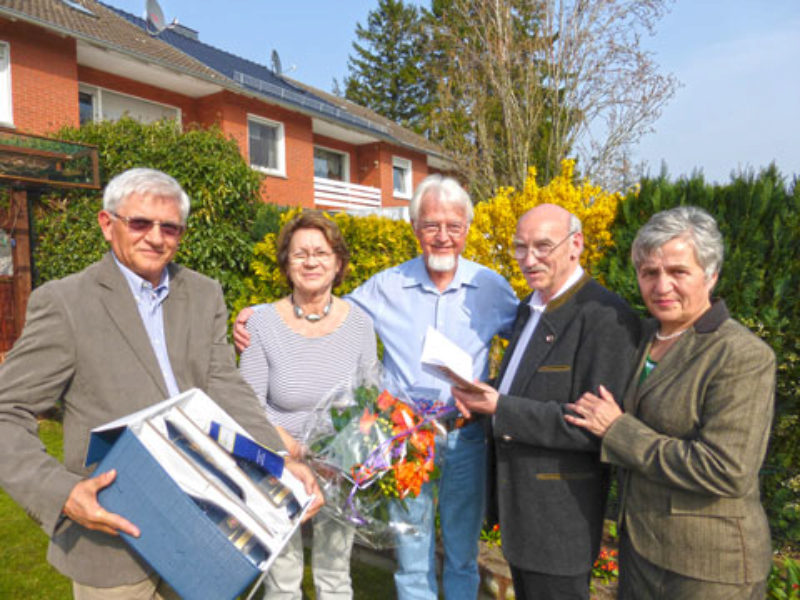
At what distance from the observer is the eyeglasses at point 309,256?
257cm

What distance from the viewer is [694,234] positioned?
68.9 inches

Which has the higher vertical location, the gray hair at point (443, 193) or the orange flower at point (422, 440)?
the gray hair at point (443, 193)

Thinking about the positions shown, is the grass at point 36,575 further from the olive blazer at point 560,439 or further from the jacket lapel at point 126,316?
the jacket lapel at point 126,316

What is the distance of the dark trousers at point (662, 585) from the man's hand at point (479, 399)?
64cm

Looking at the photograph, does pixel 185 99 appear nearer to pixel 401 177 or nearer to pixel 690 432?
pixel 401 177

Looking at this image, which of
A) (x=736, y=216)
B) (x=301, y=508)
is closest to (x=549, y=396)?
(x=301, y=508)

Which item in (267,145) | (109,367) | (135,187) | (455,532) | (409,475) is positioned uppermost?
(267,145)

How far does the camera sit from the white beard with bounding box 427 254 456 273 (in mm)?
2616

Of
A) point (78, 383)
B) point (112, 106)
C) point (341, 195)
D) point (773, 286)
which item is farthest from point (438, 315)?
point (341, 195)

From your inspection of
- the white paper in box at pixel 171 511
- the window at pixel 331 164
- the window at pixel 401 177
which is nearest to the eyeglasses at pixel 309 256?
the white paper in box at pixel 171 511

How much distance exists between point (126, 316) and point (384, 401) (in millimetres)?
967

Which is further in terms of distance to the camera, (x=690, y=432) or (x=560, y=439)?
(x=560, y=439)

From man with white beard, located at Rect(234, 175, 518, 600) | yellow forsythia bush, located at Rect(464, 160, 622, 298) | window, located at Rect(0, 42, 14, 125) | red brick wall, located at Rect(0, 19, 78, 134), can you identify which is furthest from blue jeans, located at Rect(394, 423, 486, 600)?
window, located at Rect(0, 42, 14, 125)

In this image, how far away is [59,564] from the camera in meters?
1.69
